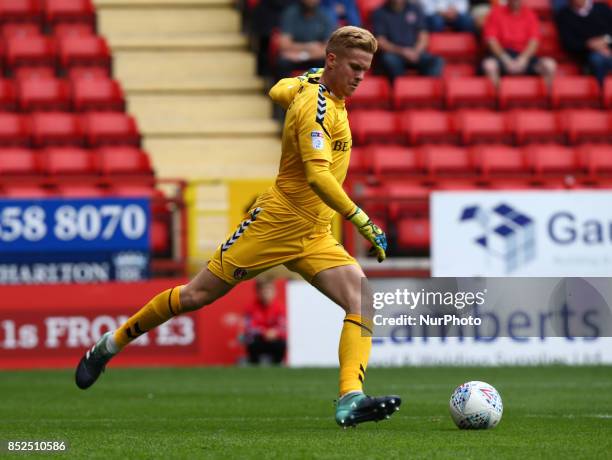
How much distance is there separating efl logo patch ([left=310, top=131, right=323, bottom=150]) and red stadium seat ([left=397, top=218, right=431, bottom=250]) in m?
7.68

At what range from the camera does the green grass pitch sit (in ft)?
21.2

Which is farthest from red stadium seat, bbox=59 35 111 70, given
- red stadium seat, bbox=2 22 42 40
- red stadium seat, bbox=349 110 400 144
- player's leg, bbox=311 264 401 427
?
player's leg, bbox=311 264 401 427

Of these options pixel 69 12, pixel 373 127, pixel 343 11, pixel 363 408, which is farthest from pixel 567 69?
pixel 363 408

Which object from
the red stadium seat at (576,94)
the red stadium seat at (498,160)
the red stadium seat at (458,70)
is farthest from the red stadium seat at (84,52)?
the red stadium seat at (576,94)

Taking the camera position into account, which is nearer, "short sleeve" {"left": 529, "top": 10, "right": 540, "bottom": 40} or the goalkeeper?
the goalkeeper

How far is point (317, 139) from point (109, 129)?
1023 centimetres

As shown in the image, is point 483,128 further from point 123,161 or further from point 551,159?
point 123,161

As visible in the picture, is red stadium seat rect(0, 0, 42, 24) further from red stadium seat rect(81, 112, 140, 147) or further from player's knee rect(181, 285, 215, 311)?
player's knee rect(181, 285, 215, 311)

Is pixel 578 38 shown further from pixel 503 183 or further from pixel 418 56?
pixel 503 183

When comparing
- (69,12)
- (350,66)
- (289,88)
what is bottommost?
(289,88)

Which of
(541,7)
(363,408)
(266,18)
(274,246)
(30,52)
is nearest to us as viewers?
(363,408)

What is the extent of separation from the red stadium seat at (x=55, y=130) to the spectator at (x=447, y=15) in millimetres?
5251

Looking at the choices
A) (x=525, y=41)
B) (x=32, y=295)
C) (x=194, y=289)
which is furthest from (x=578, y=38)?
(x=194, y=289)

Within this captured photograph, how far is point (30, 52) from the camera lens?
18.4 m
